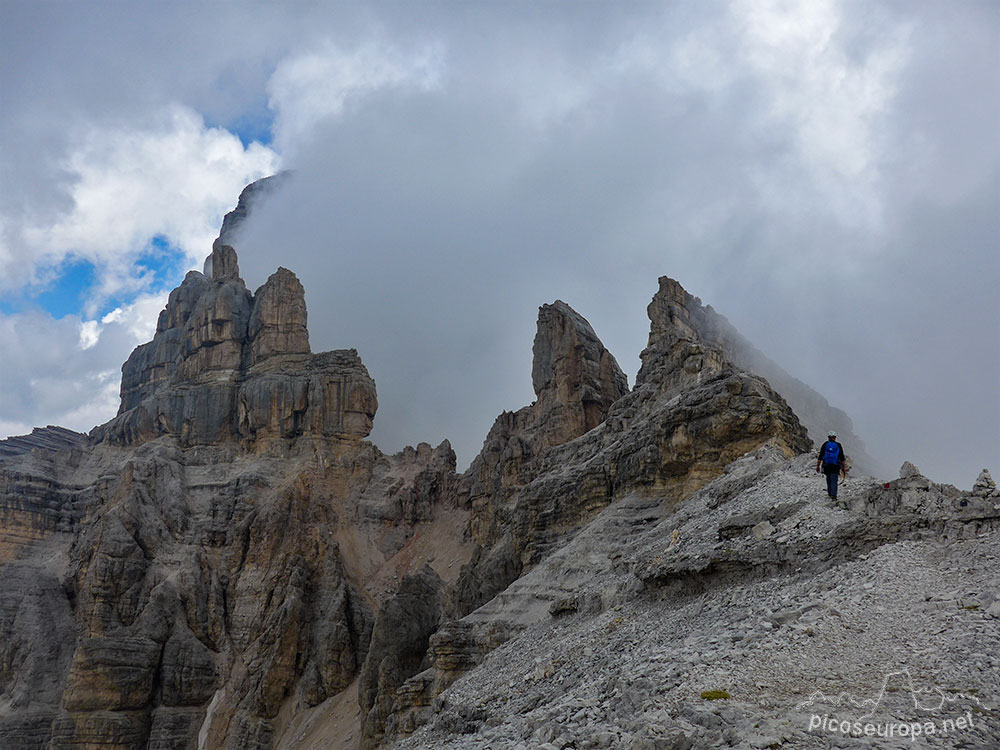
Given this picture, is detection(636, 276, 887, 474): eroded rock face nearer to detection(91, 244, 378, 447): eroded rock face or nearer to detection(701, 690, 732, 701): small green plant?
detection(91, 244, 378, 447): eroded rock face

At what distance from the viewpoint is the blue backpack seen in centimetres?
2012

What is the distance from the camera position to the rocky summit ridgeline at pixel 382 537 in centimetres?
1881

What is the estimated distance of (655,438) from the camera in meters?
44.6

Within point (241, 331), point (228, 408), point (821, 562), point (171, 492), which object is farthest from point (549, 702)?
point (241, 331)

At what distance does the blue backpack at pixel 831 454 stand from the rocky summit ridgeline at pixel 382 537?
1.08 metres

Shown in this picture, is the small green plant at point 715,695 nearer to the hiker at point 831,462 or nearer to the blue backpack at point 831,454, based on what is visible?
the hiker at point 831,462

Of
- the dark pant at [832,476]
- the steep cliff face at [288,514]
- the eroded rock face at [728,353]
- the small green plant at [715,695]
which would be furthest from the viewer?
the eroded rock face at [728,353]

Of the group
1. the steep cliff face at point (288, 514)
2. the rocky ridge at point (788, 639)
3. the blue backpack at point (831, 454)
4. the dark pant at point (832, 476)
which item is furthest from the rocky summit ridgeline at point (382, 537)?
the blue backpack at point (831, 454)

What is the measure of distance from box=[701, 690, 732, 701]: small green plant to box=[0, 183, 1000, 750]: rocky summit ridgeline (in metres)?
0.18

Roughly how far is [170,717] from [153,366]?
58.1 m

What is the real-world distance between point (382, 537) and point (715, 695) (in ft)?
275

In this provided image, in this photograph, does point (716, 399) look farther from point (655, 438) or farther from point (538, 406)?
point (538, 406)

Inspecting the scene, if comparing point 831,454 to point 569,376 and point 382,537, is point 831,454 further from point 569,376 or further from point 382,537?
point 382,537

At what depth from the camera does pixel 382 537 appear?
93.2 meters
